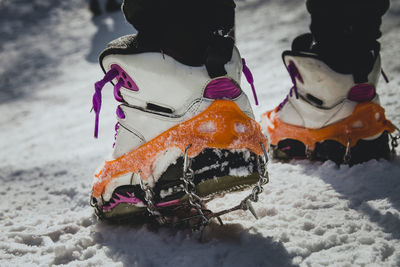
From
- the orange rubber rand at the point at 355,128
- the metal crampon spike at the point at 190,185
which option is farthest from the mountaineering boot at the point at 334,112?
the metal crampon spike at the point at 190,185

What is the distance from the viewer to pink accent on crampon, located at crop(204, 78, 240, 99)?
0.95 m

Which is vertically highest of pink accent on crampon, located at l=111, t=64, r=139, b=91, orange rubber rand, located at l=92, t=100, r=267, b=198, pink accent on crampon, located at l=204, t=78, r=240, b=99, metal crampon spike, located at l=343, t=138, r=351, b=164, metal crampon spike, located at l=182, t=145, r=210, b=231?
pink accent on crampon, located at l=111, t=64, r=139, b=91

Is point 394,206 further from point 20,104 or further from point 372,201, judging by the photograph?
point 20,104

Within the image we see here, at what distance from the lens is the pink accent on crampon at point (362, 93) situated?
1.29 meters

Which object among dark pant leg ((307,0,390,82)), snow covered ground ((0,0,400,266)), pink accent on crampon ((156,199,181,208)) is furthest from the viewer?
dark pant leg ((307,0,390,82))

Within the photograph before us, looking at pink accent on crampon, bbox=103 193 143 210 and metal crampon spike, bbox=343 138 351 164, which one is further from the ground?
pink accent on crampon, bbox=103 193 143 210

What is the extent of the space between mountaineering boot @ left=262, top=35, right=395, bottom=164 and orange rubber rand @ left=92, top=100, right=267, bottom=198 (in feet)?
1.72

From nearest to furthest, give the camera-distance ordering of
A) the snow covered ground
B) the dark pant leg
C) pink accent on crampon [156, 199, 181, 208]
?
the snow covered ground < pink accent on crampon [156, 199, 181, 208] < the dark pant leg

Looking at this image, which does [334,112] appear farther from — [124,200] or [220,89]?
[124,200]

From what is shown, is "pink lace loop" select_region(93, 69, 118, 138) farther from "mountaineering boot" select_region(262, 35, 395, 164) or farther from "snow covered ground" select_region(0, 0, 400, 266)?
"mountaineering boot" select_region(262, 35, 395, 164)

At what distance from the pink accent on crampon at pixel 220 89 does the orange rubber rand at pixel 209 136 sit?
0.07 ft

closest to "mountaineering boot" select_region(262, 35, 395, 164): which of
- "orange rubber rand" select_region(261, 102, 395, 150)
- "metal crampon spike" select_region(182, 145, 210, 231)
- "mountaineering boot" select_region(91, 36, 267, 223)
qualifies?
"orange rubber rand" select_region(261, 102, 395, 150)

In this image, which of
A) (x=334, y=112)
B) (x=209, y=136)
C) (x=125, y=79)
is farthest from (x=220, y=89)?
(x=334, y=112)

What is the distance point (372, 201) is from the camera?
1.05 meters
